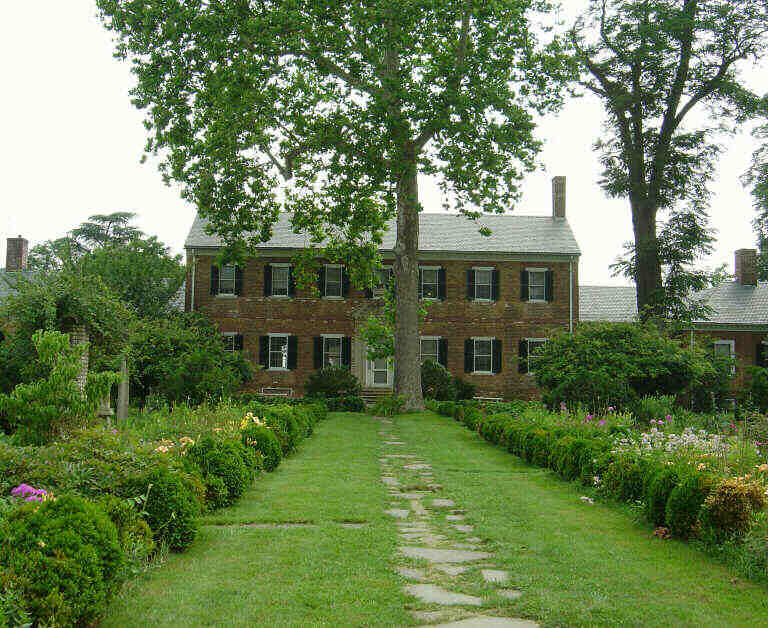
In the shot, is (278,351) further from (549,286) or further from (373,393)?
(549,286)

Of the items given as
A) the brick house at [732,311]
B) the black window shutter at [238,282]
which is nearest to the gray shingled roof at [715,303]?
the brick house at [732,311]

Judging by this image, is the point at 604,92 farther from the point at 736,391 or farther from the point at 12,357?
the point at 12,357

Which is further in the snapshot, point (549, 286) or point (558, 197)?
point (558, 197)

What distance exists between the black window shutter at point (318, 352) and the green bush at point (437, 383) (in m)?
3.94

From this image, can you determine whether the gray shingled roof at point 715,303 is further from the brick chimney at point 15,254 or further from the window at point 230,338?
the brick chimney at point 15,254

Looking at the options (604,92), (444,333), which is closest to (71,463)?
(604,92)

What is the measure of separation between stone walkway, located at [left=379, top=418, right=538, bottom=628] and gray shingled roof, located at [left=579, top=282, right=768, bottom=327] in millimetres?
25071

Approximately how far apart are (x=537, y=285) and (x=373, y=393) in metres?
7.62

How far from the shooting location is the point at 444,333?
2906 centimetres

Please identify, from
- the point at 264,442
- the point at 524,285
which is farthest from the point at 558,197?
the point at 264,442

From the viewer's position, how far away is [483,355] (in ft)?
95.4

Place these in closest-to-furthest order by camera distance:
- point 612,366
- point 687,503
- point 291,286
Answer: point 687,503 < point 612,366 < point 291,286

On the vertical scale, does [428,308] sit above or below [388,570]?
above

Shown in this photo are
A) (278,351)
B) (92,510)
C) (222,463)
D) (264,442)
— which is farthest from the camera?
(278,351)
